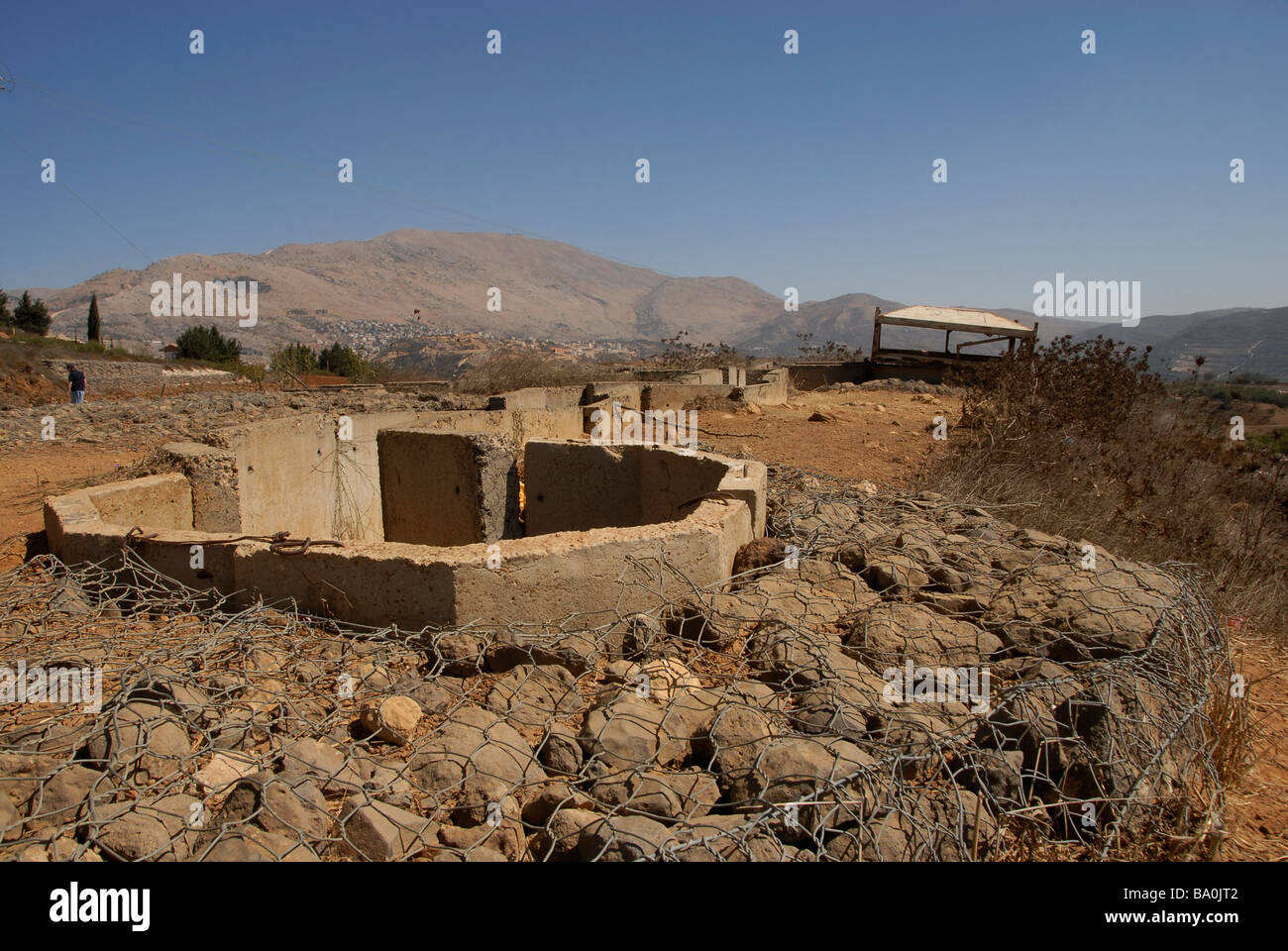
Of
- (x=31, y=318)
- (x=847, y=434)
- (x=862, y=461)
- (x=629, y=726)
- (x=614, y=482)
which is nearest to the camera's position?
(x=629, y=726)

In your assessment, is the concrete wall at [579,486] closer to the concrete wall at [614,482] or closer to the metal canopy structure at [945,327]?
the concrete wall at [614,482]

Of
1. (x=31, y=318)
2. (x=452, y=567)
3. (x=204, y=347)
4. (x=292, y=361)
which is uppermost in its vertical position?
(x=31, y=318)

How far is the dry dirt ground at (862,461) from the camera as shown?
3.05 meters

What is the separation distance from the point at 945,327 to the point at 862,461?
10.4 meters

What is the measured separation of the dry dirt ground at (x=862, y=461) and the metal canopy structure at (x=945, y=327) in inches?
96.1

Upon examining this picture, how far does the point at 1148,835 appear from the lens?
2484 millimetres

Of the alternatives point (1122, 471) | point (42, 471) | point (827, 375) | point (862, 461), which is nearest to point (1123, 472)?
point (1122, 471)

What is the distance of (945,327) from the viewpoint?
18.2 metres

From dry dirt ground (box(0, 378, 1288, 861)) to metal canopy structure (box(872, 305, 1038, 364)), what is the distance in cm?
244

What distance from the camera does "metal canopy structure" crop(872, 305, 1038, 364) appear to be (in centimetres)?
1795

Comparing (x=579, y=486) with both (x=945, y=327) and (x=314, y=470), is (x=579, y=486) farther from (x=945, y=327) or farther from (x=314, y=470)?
(x=945, y=327)

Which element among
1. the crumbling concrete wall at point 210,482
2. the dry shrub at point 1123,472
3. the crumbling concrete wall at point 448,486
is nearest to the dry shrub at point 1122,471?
the dry shrub at point 1123,472

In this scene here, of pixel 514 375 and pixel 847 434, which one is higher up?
pixel 514 375
